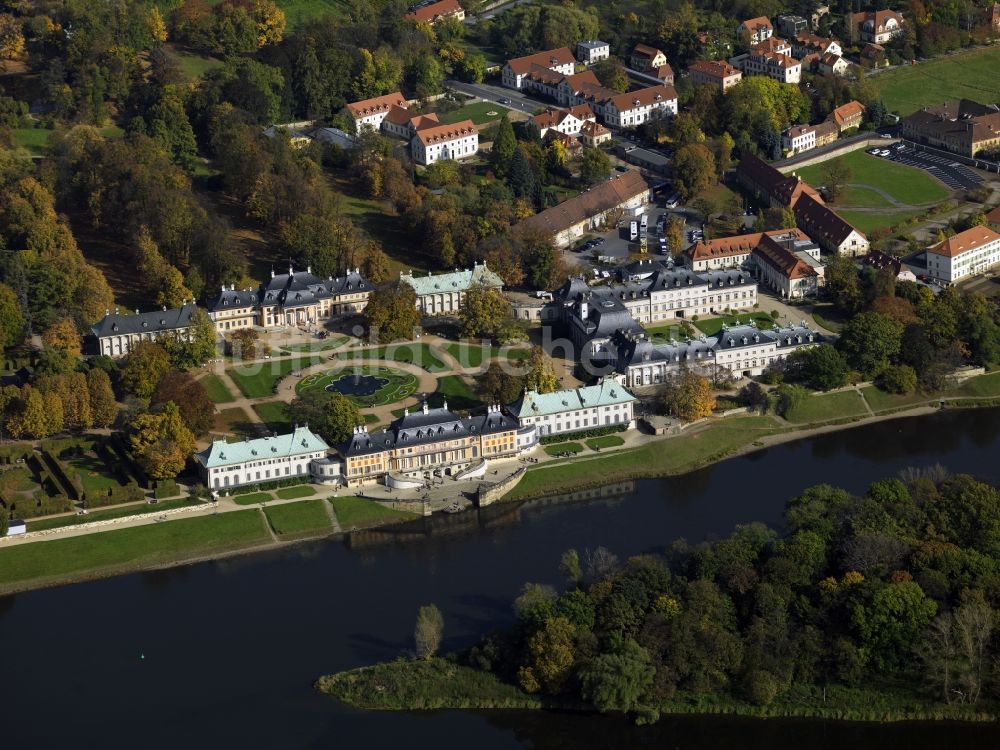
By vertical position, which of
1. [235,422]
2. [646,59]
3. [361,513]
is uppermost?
[646,59]

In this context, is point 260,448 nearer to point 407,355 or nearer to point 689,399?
point 407,355

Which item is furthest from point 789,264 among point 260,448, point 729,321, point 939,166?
point 260,448

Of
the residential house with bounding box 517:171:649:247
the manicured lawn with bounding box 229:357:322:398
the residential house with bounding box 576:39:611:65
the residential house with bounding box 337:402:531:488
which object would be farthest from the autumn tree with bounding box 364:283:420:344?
the residential house with bounding box 576:39:611:65

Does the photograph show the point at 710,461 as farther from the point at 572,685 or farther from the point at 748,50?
the point at 748,50

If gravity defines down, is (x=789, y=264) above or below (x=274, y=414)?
above

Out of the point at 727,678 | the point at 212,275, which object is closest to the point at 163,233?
the point at 212,275
